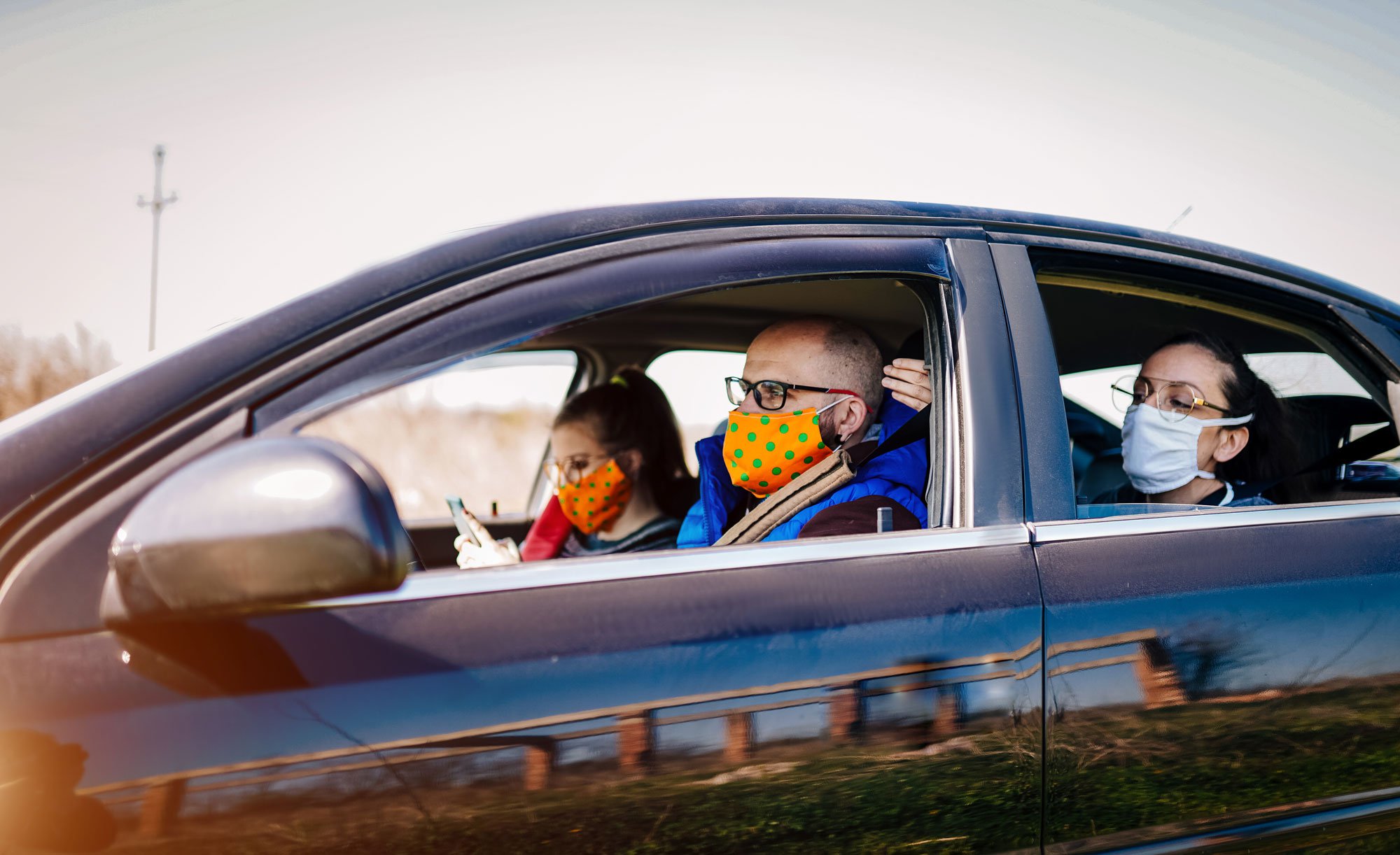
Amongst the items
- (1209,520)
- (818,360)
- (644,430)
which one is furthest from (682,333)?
(1209,520)

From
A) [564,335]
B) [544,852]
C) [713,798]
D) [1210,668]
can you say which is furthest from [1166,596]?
[564,335]

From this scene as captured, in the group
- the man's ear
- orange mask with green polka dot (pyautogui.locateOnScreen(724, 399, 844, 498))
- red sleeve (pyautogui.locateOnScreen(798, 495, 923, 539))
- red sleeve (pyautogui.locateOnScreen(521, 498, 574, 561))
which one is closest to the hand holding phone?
red sleeve (pyautogui.locateOnScreen(521, 498, 574, 561))

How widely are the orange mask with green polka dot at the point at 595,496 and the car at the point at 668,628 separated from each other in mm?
1852

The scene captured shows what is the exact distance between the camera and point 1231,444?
8.68 feet

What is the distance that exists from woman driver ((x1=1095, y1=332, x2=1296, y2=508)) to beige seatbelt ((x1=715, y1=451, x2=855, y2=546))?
2.88 feet

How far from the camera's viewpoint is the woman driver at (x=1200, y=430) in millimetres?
2514

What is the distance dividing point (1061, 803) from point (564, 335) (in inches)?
97.0

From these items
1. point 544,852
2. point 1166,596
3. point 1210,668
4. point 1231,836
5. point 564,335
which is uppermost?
point 564,335

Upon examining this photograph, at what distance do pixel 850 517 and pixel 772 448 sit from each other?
337mm

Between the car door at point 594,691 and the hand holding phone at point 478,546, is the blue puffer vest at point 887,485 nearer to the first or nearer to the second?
the car door at point 594,691

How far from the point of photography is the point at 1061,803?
140 cm

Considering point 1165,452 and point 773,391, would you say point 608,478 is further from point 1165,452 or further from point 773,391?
point 1165,452

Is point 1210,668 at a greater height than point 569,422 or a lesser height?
lesser

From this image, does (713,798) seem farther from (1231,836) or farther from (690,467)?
(690,467)
